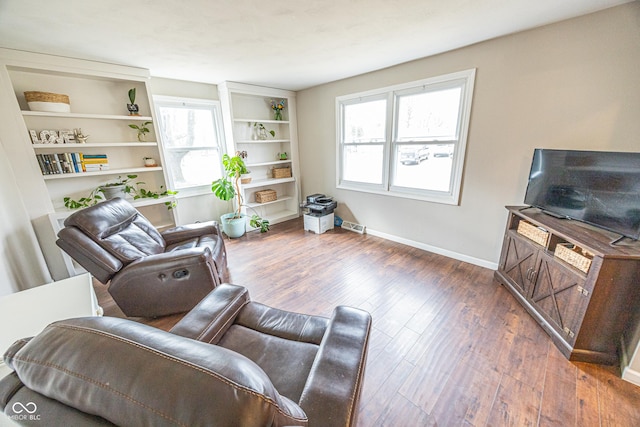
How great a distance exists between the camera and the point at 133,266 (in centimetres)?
178

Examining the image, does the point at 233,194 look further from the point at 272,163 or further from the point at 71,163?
the point at 71,163

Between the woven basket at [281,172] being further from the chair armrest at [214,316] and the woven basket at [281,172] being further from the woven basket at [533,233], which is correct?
the woven basket at [533,233]

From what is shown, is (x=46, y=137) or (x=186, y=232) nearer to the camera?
(x=46, y=137)

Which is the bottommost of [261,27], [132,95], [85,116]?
[85,116]

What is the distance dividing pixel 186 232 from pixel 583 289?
3214 mm

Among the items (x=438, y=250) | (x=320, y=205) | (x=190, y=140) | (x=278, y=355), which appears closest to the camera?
(x=278, y=355)

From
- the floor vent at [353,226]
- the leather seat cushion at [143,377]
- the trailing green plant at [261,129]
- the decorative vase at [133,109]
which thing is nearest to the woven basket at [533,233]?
the floor vent at [353,226]

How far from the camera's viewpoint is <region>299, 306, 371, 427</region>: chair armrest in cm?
74

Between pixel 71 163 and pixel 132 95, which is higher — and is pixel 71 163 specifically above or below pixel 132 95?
below

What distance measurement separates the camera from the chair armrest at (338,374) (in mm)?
740

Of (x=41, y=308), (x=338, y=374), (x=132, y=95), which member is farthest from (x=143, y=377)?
(x=132, y=95)

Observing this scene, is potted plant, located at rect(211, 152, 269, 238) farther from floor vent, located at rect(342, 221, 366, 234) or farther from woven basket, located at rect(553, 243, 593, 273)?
woven basket, located at rect(553, 243, 593, 273)

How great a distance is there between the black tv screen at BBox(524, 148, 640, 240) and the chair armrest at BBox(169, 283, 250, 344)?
7.81 ft

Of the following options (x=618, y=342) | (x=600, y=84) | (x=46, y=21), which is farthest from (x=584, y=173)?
(x=46, y=21)
